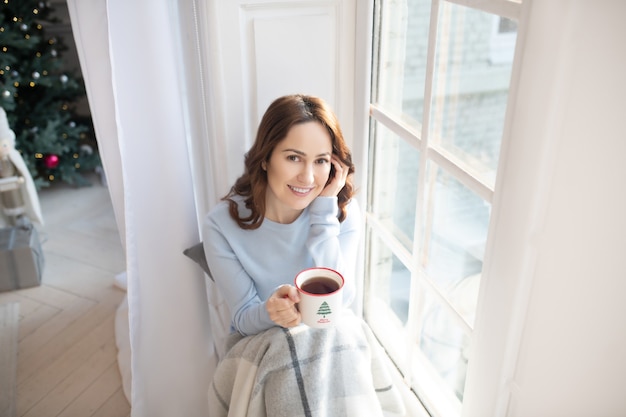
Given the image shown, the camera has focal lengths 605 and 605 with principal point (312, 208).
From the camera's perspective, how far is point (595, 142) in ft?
2.80

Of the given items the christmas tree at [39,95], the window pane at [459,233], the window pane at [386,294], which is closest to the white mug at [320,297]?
the window pane at [386,294]

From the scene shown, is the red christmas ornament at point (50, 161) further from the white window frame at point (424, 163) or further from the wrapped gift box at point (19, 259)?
the white window frame at point (424, 163)

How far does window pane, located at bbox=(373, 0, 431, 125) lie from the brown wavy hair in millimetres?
234

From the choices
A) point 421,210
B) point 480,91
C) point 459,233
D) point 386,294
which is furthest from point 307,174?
point 480,91

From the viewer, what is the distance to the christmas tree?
319cm

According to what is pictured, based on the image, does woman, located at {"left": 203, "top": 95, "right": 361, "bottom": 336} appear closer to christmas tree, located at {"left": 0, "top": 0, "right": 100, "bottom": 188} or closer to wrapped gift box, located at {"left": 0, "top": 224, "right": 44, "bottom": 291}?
wrapped gift box, located at {"left": 0, "top": 224, "right": 44, "bottom": 291}

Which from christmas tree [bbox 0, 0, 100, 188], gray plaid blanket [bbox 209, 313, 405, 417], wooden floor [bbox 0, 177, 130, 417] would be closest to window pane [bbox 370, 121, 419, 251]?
gray plaid blanket [bbox 209, 313, 405, 417]

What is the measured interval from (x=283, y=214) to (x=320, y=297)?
40 centimetres

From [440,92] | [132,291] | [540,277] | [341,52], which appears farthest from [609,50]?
[132,291]

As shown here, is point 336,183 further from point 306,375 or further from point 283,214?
point 306,375

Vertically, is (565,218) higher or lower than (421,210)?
higher

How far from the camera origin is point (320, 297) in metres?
1.24

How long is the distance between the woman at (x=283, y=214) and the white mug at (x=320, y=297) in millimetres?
132

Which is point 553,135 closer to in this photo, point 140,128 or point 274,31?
point 274,31
